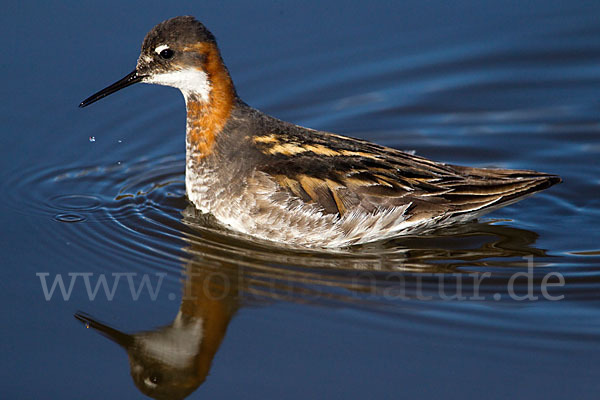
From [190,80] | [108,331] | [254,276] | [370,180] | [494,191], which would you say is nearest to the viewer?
[108,331]

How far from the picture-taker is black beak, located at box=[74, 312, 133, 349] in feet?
20.3

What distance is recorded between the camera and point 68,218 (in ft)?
25.5

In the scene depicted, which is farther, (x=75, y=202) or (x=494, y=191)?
(x=75, y=202)

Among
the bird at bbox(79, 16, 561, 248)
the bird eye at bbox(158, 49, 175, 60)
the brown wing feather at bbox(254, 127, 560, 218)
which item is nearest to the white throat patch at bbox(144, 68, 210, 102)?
the bird at bbox(79, 16, 561, 248)

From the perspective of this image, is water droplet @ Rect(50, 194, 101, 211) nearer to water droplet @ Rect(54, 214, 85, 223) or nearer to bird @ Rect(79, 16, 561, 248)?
water droplet @ Rect(54, 214, 85, 223)

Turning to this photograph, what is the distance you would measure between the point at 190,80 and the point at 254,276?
76.0 inches

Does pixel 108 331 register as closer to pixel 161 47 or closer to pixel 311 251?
pixel 311 251

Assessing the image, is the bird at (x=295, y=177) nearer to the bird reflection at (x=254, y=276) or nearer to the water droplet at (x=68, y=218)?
the bird reflection at (x=254, y=276)

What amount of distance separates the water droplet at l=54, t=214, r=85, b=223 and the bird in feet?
3.43

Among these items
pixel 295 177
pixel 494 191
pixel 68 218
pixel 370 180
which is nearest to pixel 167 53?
pixel 295 177

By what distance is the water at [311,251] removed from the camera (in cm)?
593

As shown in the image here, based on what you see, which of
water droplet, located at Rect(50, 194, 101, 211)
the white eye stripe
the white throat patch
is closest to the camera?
→ the white eye stripe

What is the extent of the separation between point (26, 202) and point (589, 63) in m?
6.36

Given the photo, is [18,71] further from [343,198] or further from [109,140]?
[343,198]
